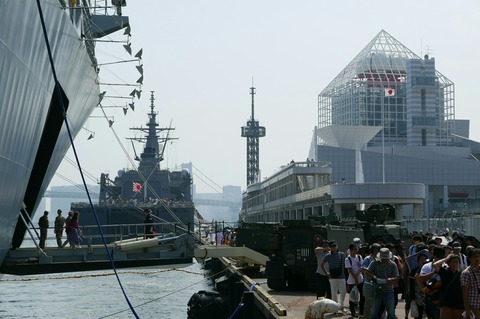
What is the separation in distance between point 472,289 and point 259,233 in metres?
17.0

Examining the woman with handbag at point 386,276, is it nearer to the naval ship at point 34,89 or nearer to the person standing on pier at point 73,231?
the naval ship at point 34,89

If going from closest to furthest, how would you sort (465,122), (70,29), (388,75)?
(70,29) < (388,75) < (465,122)

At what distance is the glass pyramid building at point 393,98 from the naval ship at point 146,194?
4399 centimetres

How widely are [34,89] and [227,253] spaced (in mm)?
9374

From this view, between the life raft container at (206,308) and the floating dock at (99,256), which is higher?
the floating dock at (99,256)

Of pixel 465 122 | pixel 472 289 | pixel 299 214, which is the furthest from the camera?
pixel 465 122

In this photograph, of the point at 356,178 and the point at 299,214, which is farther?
the point at 356,178

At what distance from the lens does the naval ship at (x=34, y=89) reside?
568 inches

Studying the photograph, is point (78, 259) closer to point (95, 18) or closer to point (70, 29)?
point (70, 29)

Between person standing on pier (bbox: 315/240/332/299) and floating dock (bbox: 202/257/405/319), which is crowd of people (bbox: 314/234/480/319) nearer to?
person standing on pier (bbox: 315/240/332/299)

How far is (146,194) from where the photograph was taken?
73875mm

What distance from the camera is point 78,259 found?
20375 mm

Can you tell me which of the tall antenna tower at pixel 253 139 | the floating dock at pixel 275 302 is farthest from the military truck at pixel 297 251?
the tall antenna tower at pixel 253 139

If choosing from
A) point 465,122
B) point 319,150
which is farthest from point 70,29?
point 465,122
